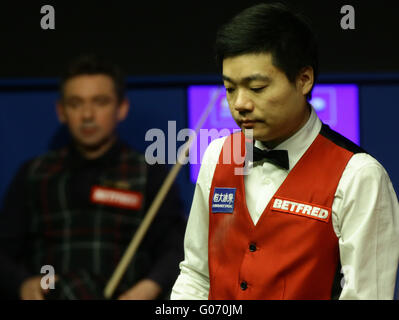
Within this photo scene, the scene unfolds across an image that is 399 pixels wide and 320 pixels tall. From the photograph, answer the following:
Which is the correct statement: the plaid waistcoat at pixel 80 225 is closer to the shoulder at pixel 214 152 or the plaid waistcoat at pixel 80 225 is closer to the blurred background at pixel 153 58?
the blurred background at pixel 153 58

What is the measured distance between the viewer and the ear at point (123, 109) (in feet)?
8.89

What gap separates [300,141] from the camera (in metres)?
1.69

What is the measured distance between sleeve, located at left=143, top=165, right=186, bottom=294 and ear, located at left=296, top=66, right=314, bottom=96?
3.59 feet

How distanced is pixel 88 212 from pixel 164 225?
1.02 ft

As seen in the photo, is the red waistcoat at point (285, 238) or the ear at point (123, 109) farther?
the ear at point (123, 109)

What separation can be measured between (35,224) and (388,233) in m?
1.56

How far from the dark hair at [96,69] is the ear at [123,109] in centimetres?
2

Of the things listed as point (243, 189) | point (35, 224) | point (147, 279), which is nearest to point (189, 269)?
point (243, 189)

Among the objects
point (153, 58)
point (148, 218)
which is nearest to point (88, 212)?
point (148, 218)

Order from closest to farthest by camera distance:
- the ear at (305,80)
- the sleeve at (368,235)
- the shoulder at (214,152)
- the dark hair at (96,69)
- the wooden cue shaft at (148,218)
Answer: the sleeve at (368,235) → the ear at (305,80) → the shoulder at (214,152) → the wooden cue shaft at (148,218) → the dark hair at (96,69)

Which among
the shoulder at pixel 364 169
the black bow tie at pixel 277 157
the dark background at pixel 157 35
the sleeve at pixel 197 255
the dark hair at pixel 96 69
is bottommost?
the sleeve at pixel 197 255

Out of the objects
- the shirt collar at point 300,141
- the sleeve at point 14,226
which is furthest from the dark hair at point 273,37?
the sleeve at point 14,226

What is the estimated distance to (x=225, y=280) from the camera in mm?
1671
